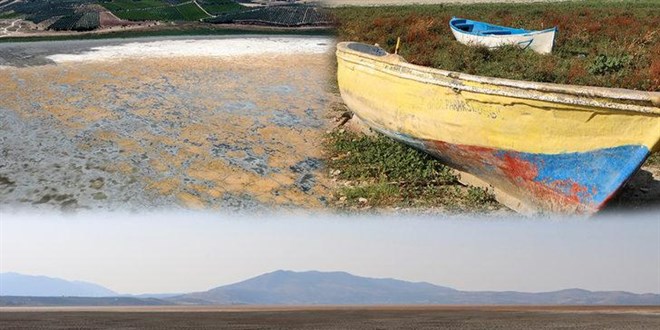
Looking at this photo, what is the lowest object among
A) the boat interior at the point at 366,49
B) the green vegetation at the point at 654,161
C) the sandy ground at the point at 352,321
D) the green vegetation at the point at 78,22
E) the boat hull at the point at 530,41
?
the sandy ground at the point at 352,321

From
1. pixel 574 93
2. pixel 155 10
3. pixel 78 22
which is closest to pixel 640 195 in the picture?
pixel 574 93

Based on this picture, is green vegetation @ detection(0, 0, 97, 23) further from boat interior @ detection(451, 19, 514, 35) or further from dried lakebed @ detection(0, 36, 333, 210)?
boat interior @ detection(451, 19, 514, 35)

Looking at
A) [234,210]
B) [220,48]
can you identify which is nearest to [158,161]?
[234,210]

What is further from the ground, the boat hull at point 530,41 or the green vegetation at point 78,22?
the boat hull at point 530,41

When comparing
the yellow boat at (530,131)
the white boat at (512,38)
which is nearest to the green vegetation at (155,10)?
the white boat at (512,38)

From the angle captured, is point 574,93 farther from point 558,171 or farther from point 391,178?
point 391,178

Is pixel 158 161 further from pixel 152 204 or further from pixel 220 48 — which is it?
pixel 220 48

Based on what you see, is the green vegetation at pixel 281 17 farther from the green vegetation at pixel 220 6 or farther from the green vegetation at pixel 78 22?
the green vegetation at pixel 78 22
